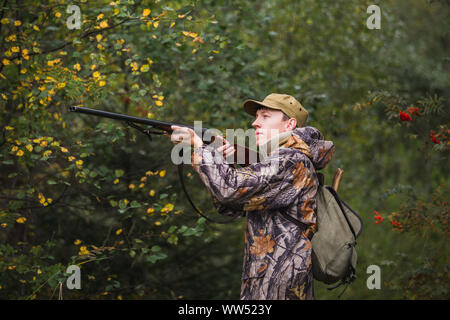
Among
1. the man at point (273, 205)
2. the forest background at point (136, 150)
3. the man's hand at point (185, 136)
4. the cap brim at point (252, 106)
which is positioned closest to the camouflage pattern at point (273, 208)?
the man at point (273, 205)

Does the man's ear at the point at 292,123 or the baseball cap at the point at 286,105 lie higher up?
the baseball cap at the point at 286,105

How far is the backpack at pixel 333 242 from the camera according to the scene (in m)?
3.02

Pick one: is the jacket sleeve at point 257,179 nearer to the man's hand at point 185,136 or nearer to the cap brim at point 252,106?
the man's hand at point 185,136

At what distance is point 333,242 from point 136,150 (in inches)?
135

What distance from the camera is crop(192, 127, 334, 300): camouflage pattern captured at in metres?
2.88

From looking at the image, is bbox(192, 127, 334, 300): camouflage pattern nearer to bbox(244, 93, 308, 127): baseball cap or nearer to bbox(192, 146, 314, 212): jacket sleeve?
bbox(192, 146, 314, 212): jacket sleeve

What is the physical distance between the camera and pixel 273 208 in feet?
9.80

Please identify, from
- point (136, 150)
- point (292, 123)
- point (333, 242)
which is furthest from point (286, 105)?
point (136, 150)

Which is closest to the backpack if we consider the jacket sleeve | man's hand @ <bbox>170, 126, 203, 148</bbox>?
the jacket sleeve

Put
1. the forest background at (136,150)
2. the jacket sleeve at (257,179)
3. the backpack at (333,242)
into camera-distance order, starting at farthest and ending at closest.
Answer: the forest background at (136,150) < the backpack at (333,242) < the jacket sleeve at (257,179)

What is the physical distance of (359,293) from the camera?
686cm

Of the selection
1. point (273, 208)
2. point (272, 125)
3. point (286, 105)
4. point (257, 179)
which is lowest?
point (273, 208)

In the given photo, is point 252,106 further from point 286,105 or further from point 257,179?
point 257,179

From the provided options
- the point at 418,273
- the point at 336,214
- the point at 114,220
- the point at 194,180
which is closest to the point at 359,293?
the point at 418,273
